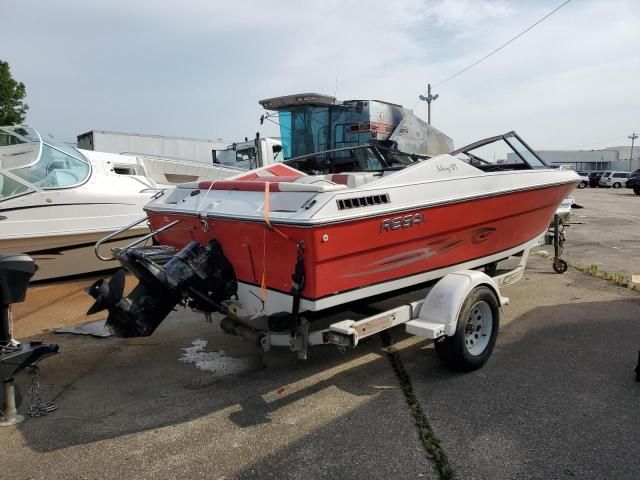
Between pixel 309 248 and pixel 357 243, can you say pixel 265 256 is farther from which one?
pixel 357 243

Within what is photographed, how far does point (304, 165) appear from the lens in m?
6.34

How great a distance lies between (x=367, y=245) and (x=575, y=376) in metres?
1.88

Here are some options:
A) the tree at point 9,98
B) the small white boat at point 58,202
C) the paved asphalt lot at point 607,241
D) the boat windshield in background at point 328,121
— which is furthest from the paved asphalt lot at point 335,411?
the tree at point 9,98

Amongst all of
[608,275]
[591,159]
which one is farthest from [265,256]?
[591,159]

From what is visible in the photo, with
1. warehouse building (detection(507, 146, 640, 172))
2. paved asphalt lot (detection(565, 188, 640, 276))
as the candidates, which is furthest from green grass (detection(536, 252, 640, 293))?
warehouse building (detection(507, 146, 640, 172))

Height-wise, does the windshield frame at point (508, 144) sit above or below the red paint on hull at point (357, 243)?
above

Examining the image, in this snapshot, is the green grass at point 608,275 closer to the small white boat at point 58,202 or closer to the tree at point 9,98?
the small white boat at point 58,202

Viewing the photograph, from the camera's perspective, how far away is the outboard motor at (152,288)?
328 centimetres

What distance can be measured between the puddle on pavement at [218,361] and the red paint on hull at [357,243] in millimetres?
889

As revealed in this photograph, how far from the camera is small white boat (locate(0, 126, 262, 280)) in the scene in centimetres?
659

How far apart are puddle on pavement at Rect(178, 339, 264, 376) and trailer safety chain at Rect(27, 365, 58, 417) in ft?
3.66

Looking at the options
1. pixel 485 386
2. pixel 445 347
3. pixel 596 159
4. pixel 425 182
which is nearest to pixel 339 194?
pixel 425 182

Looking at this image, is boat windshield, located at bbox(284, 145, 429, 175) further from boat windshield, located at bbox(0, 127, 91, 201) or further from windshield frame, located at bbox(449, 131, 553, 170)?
boat windshield, located at bbox(0, 127, 91, 201)

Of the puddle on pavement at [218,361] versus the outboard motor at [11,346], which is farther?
the puddle on pavement at [218,361]
